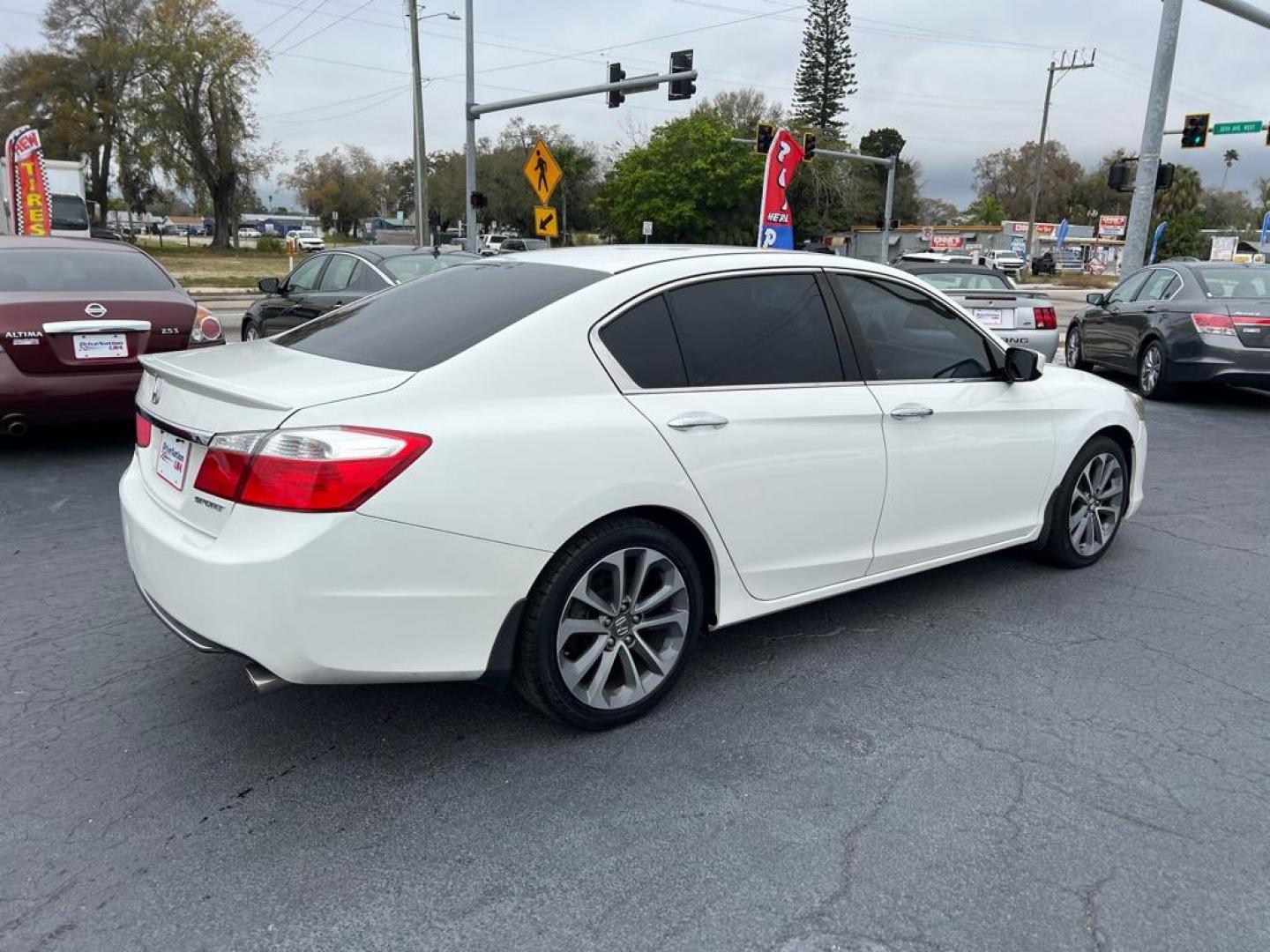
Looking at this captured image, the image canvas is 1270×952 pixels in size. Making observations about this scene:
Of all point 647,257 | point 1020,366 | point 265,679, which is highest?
point 647,257

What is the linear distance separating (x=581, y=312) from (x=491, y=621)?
104 cm

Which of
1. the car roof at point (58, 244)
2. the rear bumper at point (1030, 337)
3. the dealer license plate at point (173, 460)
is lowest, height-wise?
the rear bumper at point (1030, 337)

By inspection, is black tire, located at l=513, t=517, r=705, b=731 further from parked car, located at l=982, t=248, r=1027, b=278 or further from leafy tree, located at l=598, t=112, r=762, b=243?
leafy tree, located at l=598, t=112, r=762, b=243

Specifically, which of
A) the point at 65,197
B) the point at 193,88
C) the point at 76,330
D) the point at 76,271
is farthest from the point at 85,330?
the point at 193,88

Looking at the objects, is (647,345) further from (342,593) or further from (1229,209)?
(1229,209)

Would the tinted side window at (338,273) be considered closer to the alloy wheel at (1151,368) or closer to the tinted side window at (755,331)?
the tinted side window at (755,331)

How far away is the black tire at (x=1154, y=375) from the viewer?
10789 millimetres

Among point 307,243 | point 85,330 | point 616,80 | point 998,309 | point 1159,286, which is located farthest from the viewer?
point 307,243

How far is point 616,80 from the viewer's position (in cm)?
2311

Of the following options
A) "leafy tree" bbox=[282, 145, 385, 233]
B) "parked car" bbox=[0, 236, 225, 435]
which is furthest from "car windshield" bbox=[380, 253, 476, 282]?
"leafy tree" bbox=[282, 145, 385, 233]

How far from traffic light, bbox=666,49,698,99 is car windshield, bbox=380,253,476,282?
1302 centimetres

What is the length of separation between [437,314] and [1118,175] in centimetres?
1887

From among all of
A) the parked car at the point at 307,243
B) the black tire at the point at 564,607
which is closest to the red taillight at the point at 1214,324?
the black tire at the point at 564,607

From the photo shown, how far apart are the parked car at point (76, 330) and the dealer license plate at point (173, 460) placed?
3.75m
